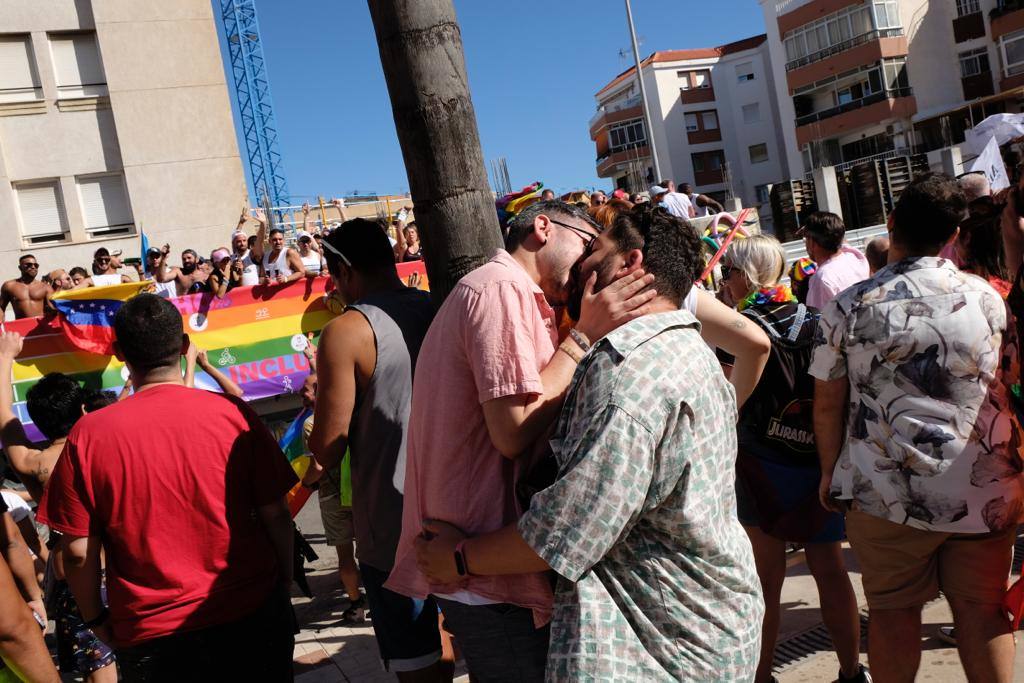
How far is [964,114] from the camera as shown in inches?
1761

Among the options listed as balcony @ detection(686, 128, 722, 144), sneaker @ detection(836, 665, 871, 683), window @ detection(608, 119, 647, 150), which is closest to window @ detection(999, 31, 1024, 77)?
balcony @ detection(686, 128, 722, 144)

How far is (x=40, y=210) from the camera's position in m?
19.0

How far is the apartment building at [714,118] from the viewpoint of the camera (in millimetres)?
65125

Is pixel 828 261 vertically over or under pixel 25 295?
under

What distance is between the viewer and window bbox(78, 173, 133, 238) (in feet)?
63.6

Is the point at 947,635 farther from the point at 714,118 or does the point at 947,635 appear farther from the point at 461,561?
the point at 714,118

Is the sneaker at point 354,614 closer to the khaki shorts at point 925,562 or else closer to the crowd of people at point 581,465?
the crowd of people at point 581,465

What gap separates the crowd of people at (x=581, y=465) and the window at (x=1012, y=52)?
1856 inches

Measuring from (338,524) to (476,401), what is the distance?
12.8 ft

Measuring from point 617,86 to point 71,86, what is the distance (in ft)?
192

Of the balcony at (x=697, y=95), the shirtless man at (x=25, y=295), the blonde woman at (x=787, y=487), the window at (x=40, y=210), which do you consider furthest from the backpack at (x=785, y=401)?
the balcony at (x=697, y=95)

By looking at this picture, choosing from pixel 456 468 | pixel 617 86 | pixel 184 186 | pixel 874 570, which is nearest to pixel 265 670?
pixel 456 468

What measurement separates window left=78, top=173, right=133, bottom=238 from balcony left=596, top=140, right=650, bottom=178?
51.0 metres

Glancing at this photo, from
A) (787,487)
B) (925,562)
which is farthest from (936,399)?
(787,487)
